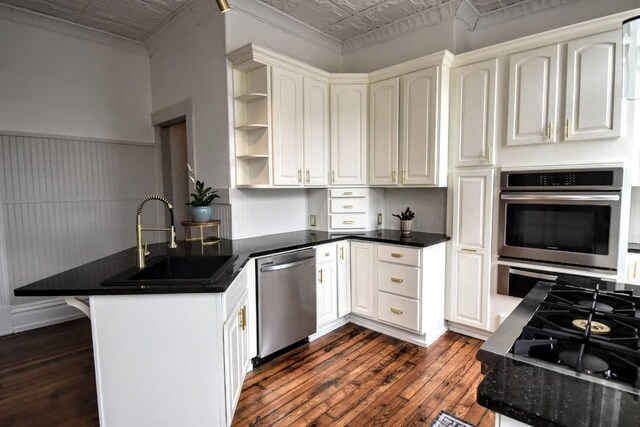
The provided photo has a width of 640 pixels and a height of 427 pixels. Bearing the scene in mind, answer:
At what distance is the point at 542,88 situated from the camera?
8.35 ft

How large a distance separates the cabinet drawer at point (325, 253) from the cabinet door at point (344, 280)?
9cm

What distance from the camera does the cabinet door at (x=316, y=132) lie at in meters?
3.19

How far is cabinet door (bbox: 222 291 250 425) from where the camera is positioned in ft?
5.84

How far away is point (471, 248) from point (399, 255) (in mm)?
643

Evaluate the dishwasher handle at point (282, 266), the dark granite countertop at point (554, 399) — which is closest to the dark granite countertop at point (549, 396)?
the dark granite countertop at point (554, 399)

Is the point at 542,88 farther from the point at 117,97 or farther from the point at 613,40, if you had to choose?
the point at 117,97

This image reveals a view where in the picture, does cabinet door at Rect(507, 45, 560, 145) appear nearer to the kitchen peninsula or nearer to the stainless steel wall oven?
the stainless steel wall oven

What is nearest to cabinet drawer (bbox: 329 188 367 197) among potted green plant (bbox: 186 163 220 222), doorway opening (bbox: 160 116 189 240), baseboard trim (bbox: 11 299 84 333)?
potted green plant (bbox: 186 163 220 222)

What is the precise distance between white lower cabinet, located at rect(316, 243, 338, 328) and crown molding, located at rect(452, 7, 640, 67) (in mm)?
2027

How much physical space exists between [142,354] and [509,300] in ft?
8.88

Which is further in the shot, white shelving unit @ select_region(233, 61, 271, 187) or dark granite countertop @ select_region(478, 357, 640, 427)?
white shelving unit @ select_region(233, 61, 271, 187)

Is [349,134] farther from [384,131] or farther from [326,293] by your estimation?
[326,293]

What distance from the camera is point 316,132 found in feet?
10.8

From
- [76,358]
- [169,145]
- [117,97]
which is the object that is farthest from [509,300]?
[117,97]
